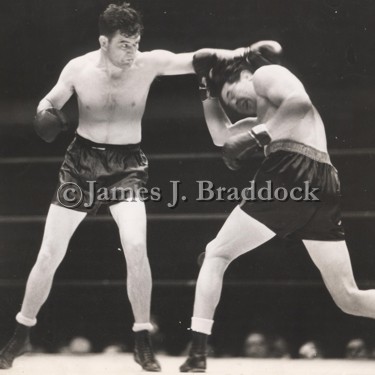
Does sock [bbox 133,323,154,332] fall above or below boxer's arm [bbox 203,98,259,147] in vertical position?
below

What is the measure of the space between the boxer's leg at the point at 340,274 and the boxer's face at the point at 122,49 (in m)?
1.40

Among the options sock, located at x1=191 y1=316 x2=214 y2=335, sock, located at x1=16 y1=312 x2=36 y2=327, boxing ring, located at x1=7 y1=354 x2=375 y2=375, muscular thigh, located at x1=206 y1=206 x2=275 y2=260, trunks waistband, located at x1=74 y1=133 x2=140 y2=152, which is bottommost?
boxing ring, located at x1=7 y1=354 x2=375 y2=375

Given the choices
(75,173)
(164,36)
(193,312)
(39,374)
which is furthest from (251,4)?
(39,374)

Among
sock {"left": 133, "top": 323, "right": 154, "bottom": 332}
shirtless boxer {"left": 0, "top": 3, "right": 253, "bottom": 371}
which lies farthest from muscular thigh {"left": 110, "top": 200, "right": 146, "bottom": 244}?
sock {"left": 133, "top": 323, "right": 154, "bottom": 332}

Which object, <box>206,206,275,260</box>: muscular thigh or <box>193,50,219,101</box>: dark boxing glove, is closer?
<box>206,206,275,260</box>: muscular thigh

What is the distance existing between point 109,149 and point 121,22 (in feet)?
2.33

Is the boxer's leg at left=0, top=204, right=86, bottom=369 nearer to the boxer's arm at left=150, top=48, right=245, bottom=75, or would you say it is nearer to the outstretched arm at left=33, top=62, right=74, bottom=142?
the outstretched arm at left=33, top=62, right=74, bottom=142

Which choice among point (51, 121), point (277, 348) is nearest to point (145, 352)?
point (277, 348)

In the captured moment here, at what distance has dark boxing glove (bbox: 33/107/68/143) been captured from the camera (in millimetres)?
3924

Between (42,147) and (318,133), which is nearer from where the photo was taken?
(318,133)

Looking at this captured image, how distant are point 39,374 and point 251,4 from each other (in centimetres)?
242

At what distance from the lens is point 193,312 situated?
3904 millimetres

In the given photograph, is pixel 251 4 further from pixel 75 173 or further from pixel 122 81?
pixel 75 173

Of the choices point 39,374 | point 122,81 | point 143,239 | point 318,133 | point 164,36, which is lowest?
point 39,374
